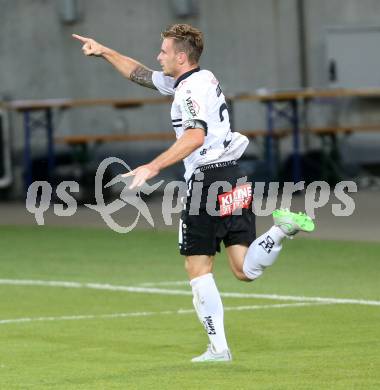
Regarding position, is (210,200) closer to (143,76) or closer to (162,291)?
(143,76)

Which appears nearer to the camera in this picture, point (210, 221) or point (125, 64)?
point (210, 221)

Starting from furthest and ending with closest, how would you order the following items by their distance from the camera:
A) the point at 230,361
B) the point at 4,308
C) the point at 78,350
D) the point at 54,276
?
the point at 54,276 < the point at 4,308 < the point at 78,350 < the point at 230,361

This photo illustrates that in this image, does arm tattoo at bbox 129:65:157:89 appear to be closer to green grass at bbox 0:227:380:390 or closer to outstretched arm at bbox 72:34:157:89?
outstretched arm at bbox 72:34:157:89

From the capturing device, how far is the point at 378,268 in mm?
14859

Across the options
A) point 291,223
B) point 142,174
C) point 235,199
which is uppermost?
point 142,174

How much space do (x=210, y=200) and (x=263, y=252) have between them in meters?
0.46

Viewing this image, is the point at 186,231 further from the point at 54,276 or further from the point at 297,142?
the point at 297,142

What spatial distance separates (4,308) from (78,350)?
2.50m

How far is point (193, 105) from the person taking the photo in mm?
9000

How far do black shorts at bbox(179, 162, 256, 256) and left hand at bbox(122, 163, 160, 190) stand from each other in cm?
90

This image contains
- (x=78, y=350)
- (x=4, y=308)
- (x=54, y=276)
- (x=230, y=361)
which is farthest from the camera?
(x=54, y=276)

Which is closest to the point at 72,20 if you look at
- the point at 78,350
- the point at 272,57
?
the point at 272,57

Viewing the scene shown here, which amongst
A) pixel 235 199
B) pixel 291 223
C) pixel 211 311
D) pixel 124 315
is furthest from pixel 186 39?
pixel 124 315

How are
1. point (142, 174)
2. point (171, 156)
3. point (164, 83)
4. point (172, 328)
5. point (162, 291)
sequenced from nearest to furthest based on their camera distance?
point (142, 174), point (171, 156), point (164, 83), point (172, 328), point (162, 291)
